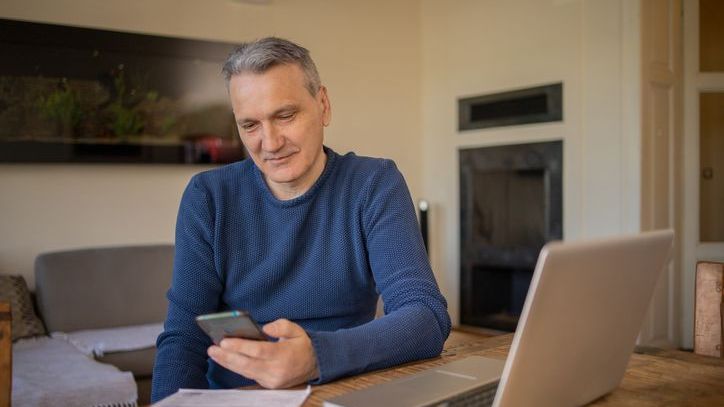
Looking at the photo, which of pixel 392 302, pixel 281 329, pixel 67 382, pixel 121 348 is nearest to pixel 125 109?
pixel 121 348

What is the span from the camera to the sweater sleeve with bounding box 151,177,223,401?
1230 mm

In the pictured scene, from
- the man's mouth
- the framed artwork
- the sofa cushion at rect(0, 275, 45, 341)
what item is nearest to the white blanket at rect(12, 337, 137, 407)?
the sofa cushion at rect(0, 275, 45, 341)

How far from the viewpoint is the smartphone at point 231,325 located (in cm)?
87

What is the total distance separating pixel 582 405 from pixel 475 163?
3.92 meters

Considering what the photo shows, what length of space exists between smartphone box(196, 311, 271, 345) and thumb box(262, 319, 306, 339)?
10mm

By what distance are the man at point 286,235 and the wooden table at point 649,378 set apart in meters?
0.09

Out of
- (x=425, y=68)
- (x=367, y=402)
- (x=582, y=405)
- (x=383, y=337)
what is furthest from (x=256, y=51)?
(x=425, y=68)

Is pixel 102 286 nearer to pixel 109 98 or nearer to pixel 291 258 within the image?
pixel 109 98

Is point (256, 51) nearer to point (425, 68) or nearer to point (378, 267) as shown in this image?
point (378, 267)

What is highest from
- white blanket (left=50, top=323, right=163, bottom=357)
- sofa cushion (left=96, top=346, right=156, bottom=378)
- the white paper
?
the white paper

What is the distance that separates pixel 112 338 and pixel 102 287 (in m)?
0.44

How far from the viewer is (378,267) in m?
1.29

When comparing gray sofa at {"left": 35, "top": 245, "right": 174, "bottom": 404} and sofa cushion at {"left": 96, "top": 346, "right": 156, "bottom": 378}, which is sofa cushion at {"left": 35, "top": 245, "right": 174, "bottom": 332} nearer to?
gray sofa at {"left": 35, "top": 245, "right": 174, "bottom": 404}

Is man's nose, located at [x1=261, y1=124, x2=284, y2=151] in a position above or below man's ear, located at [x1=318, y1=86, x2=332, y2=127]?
below
